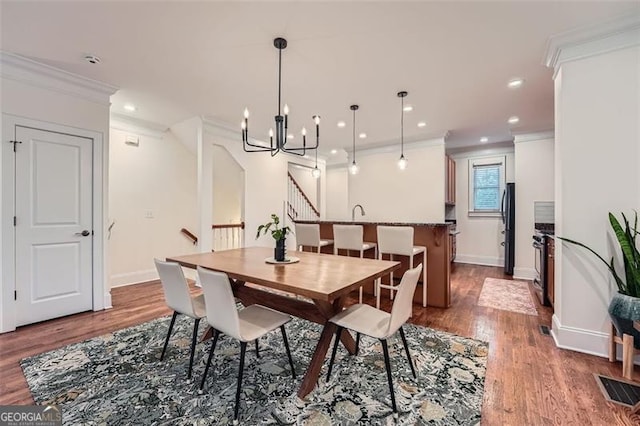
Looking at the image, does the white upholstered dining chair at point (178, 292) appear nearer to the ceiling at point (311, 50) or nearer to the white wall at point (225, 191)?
the ceiling at point (311, 50)

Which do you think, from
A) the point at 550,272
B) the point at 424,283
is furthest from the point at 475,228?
the point at 424,283

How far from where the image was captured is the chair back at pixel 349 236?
12.4 ft

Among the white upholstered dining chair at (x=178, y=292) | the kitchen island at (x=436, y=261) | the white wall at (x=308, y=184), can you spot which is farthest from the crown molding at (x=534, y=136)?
the white upholstered dining chair at (x=178, y=292)

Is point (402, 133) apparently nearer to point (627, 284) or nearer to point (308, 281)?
point (627, 284)

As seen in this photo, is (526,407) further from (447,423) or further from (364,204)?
(364,204)

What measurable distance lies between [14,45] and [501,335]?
5.34 metres

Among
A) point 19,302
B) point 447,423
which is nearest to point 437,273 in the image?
point 447,423

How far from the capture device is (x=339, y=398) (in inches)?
73.4

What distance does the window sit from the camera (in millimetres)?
6352

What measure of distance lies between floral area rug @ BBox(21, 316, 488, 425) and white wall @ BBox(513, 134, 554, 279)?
348 centimetres

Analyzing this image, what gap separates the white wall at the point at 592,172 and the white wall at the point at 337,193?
5.77m

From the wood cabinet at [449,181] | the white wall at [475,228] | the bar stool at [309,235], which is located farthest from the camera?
the white wall at [475,228]

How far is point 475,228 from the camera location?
6.65 meters

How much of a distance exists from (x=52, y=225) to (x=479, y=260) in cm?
754
